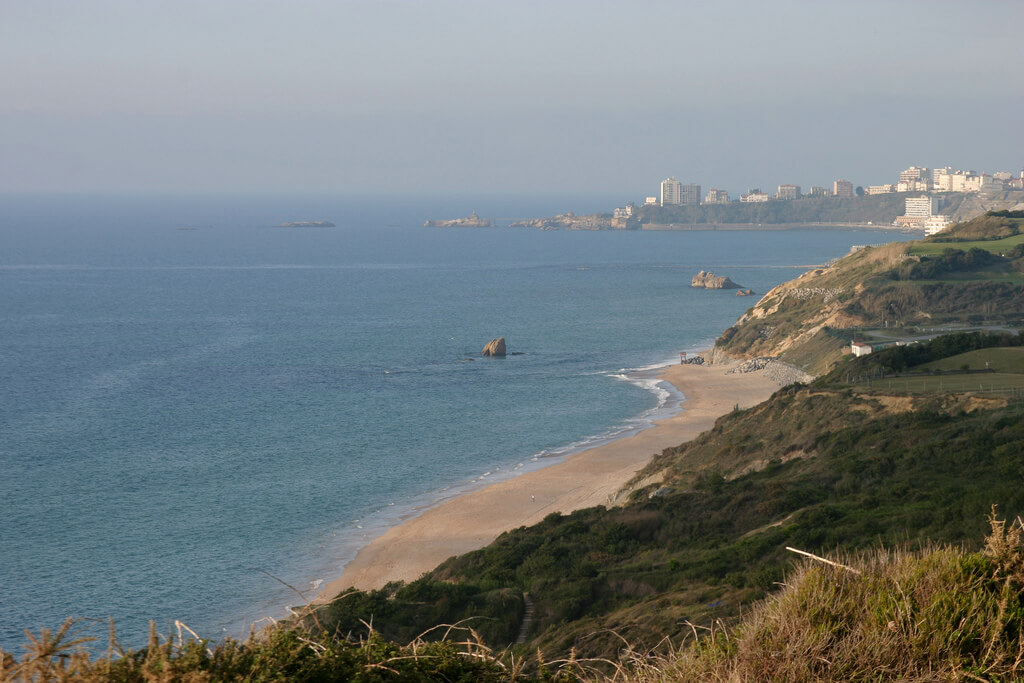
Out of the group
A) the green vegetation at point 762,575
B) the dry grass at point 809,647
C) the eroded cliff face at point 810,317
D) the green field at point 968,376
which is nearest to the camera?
the dry grass at point 809,647

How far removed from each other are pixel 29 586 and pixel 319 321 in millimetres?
61477

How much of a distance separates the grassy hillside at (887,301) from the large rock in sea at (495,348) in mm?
17093

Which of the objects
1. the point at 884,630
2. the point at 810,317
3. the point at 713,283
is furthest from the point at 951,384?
the point at 713,283

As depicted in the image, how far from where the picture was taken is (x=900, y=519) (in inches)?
779

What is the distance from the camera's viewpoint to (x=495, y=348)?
235 feet

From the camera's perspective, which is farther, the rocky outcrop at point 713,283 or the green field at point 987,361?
the rocky outcrop at point 713,283

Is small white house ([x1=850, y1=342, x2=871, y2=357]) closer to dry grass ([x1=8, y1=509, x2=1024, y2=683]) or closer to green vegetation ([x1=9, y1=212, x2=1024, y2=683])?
green vegetation ([x1=9, y1=212, x2=1024, y2=683])

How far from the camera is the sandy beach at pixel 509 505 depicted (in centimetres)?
2962

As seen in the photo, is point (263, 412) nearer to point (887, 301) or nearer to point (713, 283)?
point (887, 301)

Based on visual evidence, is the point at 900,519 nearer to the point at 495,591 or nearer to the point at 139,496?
the point at 495,591

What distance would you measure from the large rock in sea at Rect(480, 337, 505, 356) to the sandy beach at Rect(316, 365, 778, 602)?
70.4ft

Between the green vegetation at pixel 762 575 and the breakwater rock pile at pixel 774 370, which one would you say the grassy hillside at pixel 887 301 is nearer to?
the breakwater rock pile at pixel 774 370

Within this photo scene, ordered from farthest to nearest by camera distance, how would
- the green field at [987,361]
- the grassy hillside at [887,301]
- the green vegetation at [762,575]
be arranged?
the grassy hillside at [887,301], the green field at [987,361], the green vegetation at [762,575]

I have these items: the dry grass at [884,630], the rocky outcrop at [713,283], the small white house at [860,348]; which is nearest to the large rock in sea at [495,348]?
the small white house at [860,348]
